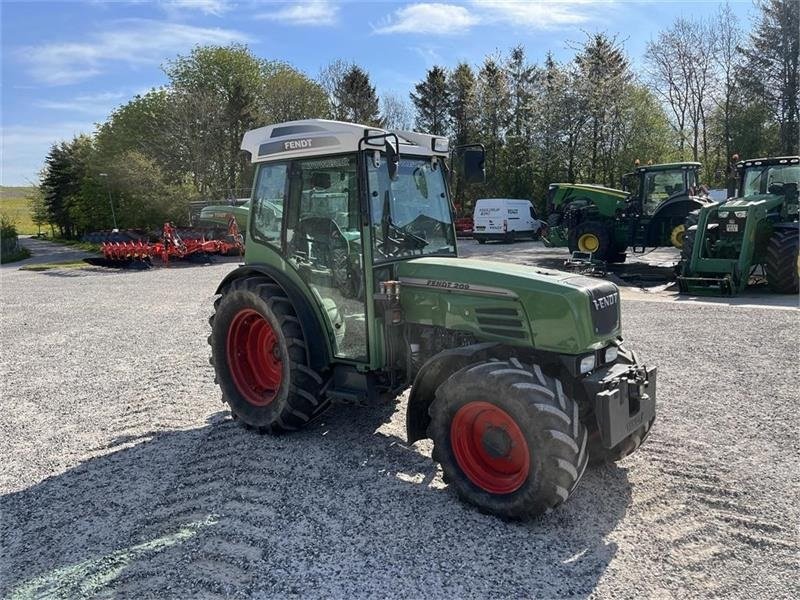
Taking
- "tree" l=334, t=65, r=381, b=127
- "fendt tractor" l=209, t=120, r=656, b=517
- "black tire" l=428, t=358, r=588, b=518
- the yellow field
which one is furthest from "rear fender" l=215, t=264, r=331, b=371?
the yellow field

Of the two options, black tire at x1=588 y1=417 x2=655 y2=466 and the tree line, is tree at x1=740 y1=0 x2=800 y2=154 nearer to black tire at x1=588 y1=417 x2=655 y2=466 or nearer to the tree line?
Answer: the tree line

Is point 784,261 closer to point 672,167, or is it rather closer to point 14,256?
point 672,167

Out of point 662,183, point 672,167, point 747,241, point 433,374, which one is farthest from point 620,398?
point 672,167

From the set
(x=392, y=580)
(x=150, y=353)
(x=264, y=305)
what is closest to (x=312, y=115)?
(x=150, y=353)

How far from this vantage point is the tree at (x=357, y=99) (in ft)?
117

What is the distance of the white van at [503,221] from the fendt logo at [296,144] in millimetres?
21921

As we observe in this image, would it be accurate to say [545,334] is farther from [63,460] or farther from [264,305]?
[63,460]

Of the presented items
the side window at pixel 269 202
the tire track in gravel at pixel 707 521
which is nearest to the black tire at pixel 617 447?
the tire track in gravel at pixel 707 521

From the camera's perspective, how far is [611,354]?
398 cm

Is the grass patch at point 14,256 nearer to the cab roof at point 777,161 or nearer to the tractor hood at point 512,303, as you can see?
the tractor hood at point 512,303

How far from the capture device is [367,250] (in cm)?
426

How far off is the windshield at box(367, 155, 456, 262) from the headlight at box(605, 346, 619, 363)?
1522 millimetres

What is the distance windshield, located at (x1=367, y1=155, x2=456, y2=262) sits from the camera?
4301 mm

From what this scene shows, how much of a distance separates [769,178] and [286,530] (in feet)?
44.7
